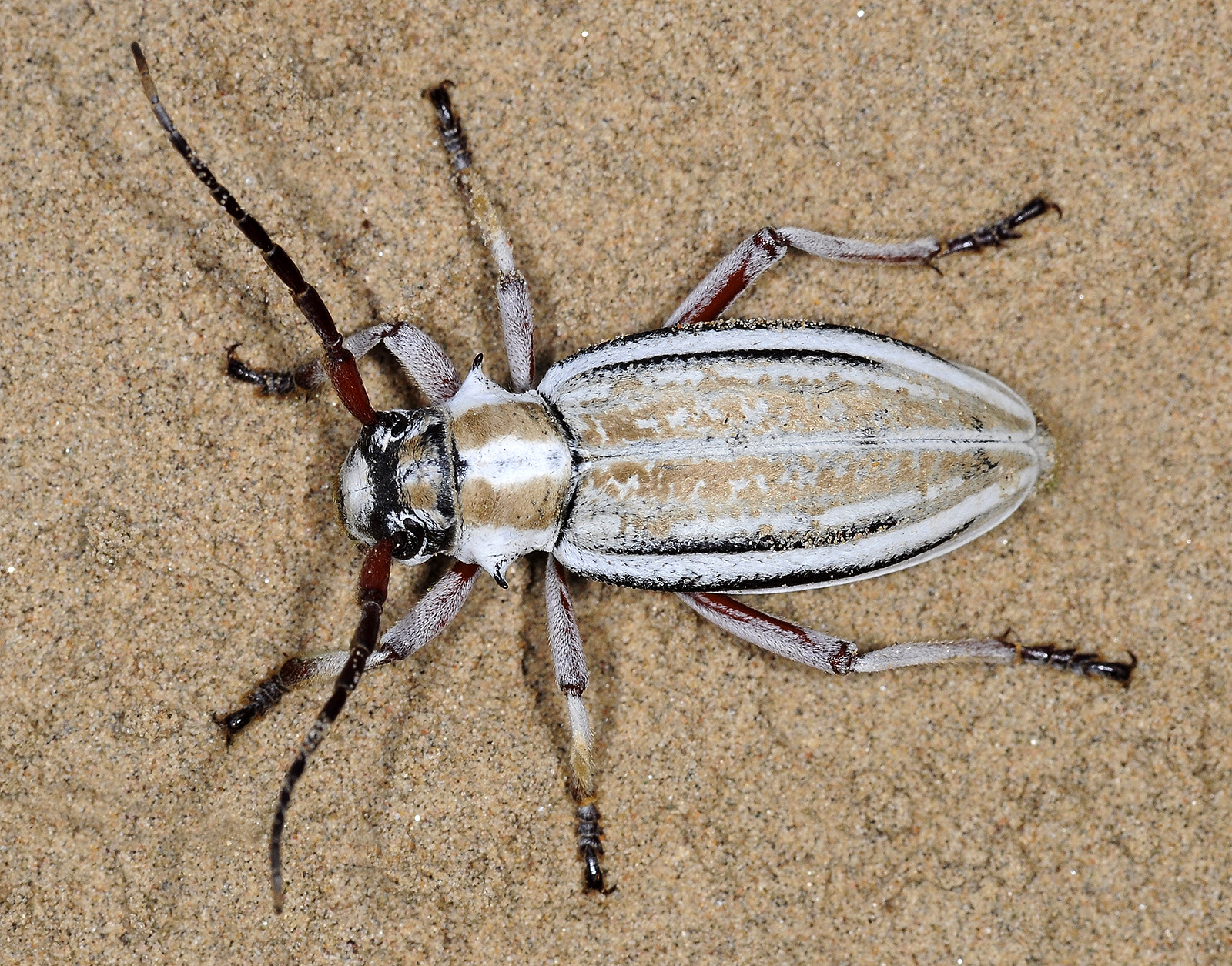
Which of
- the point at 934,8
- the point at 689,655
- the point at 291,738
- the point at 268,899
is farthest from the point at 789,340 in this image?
the point at 268,899

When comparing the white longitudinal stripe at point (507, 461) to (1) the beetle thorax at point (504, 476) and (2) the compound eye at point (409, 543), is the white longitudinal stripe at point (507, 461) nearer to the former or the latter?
(1) the beetle thorax at point (504, 476)

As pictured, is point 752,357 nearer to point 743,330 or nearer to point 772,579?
point 743,330

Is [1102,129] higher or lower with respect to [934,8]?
lower

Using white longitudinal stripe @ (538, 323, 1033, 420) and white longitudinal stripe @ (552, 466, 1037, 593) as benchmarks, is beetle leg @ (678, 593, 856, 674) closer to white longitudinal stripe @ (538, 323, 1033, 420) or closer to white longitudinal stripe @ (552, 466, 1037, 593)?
white longitudinal stripe @ (552, 466, 1037, 593)

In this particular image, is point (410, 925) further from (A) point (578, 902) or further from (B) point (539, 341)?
(B) point (539, 341)

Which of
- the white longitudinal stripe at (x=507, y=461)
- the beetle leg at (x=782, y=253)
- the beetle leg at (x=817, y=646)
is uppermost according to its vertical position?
the beetle leg at (x=782, y=253)

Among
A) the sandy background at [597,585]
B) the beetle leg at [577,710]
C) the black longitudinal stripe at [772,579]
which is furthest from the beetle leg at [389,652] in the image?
the black longitudinal stripe at [772,579]

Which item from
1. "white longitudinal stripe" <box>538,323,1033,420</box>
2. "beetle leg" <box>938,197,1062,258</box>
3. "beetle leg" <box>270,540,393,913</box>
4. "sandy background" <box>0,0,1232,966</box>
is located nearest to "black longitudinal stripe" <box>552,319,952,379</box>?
"white longitudinal stripe" <box>538,323,1033,420</box>
